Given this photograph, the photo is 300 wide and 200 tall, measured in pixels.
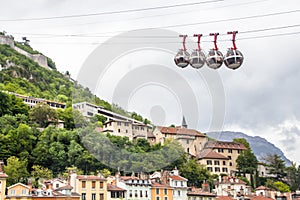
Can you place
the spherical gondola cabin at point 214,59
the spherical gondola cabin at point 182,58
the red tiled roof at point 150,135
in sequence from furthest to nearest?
1. the red tiled roof at point 150,135
2. the spherical gondola cabin at point 182,58
3. the spherical gondola cabin at point 214,59

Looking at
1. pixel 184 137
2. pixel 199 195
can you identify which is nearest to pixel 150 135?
pixel 184 137

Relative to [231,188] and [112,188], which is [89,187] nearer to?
[112,188]

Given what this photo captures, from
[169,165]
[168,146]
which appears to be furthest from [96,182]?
[168,146]

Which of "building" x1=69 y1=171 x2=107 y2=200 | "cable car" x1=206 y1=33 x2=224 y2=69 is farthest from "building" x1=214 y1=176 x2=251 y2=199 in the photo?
"cable car" x1=206 y1=33 x2=224 y2=69

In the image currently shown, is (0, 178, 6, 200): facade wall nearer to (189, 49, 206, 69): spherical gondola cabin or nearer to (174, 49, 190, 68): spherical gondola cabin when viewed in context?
(174, 49, 190, 68): spherical gondola cabin

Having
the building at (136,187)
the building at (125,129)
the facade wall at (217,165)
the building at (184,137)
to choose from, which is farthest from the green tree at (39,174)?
the building at (184,137)

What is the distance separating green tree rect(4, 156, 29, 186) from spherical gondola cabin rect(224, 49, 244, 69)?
38629mm

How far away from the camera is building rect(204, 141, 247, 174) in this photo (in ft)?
274

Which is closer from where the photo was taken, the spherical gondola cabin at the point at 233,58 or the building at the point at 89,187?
the spherical gondola cabin at the point at 233,58

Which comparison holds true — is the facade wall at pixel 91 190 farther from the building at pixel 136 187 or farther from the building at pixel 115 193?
the building at pixel 136 187

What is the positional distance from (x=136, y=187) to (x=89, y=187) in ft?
20.0

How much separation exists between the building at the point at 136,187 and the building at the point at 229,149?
112 feet

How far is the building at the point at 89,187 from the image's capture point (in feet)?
149

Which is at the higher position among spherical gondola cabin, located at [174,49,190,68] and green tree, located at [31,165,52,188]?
spherical gondola cabin, located at [174,49,190,68]
